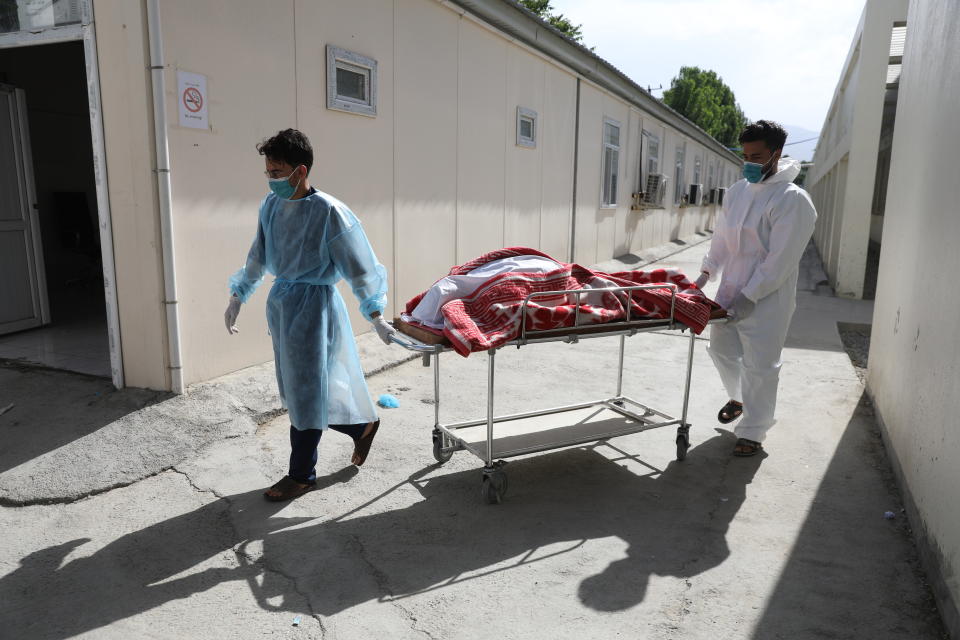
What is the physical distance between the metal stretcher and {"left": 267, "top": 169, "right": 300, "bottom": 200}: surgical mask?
2.60 ft

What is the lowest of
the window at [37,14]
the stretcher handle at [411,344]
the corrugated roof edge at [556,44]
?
the stretcher handle at [411,344]

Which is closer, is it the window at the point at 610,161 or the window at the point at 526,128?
the window at the point at 526,128

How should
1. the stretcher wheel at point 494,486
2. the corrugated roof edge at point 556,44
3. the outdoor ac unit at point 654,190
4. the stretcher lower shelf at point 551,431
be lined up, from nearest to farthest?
the stretcher wheel at point 494,486, the stretcher lower shelf at point 551,431, the corrugated roof edge at point 556,44, the outdoor ac unit at point 654,190

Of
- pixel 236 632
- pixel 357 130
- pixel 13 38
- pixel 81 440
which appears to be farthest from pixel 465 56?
pixel 236 632

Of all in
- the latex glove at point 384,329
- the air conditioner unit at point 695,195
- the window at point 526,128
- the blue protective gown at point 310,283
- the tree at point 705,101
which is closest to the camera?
the latex glove at point 384,329

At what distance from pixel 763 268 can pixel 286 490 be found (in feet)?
9.25

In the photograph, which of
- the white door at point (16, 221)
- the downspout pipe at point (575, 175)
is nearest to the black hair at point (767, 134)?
the white door at point (16, 221)

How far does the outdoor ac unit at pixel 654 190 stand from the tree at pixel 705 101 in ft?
92.0

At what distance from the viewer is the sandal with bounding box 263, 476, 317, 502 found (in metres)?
3.43

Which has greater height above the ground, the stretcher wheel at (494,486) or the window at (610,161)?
the window at (610,161)

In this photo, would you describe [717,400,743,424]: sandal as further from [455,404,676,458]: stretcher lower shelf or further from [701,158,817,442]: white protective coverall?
[455,404,676,458]: stretcher lower shelf

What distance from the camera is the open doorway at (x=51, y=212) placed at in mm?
5590

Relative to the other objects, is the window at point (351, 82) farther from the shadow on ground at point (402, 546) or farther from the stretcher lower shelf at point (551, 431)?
the shadow on ground at point (402, 546)

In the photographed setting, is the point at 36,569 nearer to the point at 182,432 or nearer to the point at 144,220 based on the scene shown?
the point at 182,432
